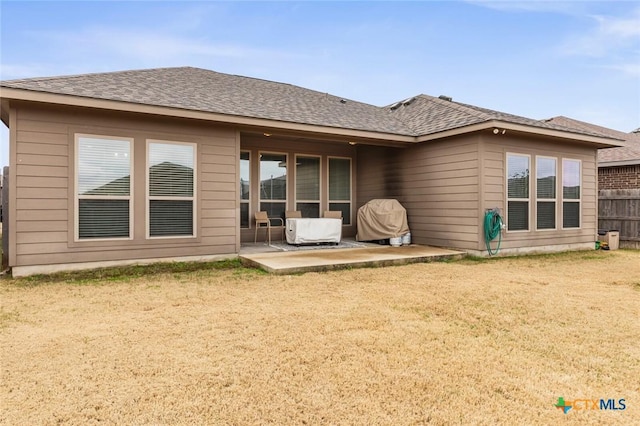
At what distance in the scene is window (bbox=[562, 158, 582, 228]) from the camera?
27.2 ft

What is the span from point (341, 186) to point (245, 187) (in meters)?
2.67

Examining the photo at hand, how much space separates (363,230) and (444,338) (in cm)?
588

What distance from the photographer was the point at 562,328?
10.1ft

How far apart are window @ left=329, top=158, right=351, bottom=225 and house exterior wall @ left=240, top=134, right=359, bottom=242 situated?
0.12 m

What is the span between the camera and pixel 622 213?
375 inches

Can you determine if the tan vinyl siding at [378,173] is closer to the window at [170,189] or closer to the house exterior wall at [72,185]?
the house exterior wall at [72,185]

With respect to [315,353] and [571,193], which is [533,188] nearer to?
[571,193]

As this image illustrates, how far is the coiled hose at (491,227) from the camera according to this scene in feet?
23.1

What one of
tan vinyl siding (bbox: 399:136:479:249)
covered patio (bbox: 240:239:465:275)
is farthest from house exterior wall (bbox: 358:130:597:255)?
covered patio (bbox: 240:239:465:275)

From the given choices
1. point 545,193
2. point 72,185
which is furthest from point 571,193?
point 72,185

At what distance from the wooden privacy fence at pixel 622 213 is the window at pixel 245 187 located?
31.0 feet

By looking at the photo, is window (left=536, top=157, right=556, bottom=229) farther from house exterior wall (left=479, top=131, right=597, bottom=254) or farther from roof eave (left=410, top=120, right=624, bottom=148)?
roof eave (left=410, top=120, right=624, bottom=148)

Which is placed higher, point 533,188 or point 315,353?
point 533,188

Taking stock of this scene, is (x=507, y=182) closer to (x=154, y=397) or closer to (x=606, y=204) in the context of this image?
(x=606, y=204)
